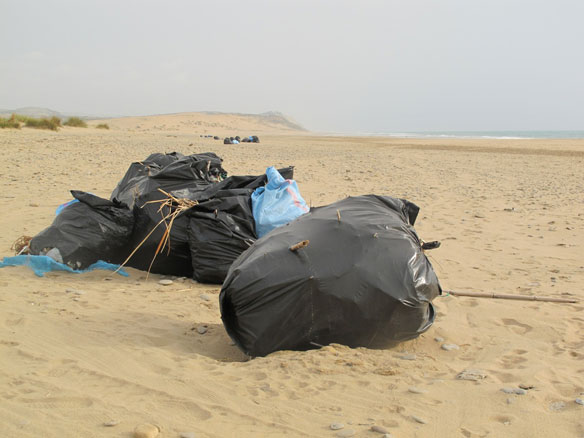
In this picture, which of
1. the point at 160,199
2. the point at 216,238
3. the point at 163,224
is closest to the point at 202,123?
the point at 160,199

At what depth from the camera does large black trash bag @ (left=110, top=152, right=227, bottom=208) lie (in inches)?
174

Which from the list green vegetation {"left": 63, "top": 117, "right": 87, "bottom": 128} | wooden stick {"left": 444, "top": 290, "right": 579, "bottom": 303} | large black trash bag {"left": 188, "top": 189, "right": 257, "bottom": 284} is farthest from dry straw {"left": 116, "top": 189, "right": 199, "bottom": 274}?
green vegetation {"left": 63, "top": 117, "right": 87, "bottom": 128}

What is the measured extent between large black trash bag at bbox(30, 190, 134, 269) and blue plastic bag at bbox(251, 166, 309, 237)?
1055 millimetres

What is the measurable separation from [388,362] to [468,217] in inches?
171

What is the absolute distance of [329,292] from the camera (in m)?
2.45

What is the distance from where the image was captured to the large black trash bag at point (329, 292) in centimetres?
247

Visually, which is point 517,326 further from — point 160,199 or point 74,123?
point 74,123

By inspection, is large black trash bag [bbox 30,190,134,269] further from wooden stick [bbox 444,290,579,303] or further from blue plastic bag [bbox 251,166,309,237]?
wooden stick [bbox 444,290,579,303]

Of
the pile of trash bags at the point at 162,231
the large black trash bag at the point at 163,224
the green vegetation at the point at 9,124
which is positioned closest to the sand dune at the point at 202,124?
the green vegetation at the point at 9,124

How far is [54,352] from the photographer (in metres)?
2.49

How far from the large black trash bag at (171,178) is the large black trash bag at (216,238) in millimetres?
576

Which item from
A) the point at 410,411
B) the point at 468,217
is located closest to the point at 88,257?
the point at 410,411

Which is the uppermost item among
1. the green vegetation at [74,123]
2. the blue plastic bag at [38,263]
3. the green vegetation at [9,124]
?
the green vegetation at [74,123]

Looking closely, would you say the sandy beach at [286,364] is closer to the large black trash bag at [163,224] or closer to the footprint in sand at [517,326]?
the footprint in sand at [517,326]
